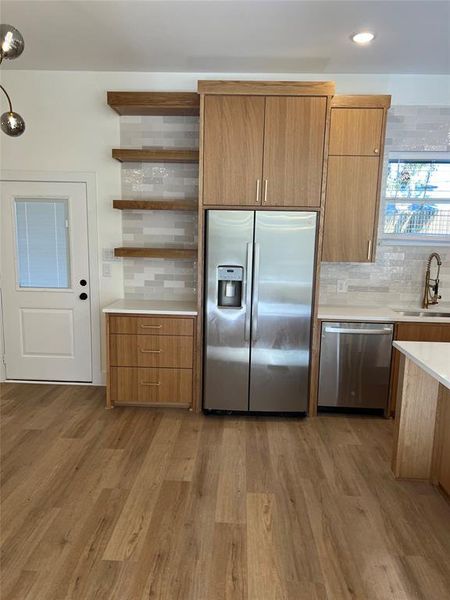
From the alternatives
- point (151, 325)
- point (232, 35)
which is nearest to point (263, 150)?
point (232, 35)

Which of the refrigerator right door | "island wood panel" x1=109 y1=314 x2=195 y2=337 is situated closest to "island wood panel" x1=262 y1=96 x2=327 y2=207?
the refrigerator right door

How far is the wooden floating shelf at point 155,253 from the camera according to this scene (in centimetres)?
358

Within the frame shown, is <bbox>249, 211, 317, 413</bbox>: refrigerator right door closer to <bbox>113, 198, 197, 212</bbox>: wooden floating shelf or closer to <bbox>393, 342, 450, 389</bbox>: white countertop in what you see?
<bbox>113, 198, 197, 212</bbox>: wooden floating shelf

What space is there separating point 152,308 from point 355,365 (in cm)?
177

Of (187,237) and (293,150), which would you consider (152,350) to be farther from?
(293,150)

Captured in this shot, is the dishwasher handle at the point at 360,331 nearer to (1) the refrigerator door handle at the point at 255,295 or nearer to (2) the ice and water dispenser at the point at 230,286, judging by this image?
(1) the refrigerator door handle at the point at 255,295

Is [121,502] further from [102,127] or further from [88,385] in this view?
[102,127]

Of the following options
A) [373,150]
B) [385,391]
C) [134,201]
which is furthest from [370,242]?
[134,201]

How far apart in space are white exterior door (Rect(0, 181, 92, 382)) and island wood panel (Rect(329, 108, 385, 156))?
2306mm

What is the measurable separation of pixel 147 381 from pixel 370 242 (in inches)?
87.4

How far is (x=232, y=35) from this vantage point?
9.25 feet

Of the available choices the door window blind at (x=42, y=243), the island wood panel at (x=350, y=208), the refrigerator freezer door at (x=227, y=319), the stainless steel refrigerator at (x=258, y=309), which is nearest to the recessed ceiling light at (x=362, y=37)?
the island wood panel at (x=350, y=208)

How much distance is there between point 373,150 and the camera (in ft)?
11.0

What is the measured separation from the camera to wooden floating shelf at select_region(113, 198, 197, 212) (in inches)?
137
